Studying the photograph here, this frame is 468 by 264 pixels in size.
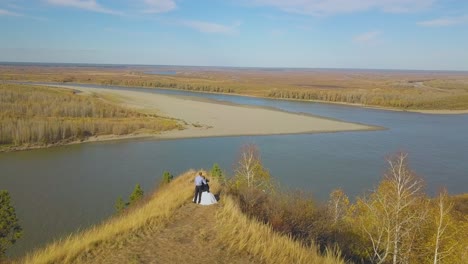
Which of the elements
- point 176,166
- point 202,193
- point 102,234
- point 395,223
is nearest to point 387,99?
point 176,166

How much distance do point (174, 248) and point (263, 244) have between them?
5.97 ft

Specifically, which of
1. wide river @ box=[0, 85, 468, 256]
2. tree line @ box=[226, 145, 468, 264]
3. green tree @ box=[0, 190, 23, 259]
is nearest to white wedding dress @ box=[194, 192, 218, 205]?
tree line @ box=[226, 145, 468, 264]

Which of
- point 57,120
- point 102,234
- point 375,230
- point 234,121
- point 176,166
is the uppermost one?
point 102,234

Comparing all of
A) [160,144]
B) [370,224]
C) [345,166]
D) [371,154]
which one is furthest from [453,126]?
[370,224]

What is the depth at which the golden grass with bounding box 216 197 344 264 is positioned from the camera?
7.23m

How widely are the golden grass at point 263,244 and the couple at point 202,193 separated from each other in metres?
1.96

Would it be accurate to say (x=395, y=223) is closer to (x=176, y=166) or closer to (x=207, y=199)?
(x=207, y=199)

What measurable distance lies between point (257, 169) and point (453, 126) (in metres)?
47.6

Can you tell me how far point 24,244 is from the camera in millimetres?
16656

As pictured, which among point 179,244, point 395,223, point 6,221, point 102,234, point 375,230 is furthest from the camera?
point 375,230

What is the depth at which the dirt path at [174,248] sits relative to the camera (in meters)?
7.30

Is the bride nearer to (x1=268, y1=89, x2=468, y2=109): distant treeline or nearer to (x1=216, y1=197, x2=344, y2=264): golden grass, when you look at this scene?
(x1=216, y1=197, x2=344, y2=264): golden grass

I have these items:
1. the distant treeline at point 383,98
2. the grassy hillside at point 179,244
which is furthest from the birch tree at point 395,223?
the distant treeline at point 383,98

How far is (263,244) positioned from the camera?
772 centimetres
